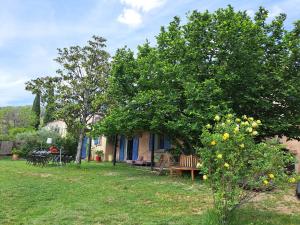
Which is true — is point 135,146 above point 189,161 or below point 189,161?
above

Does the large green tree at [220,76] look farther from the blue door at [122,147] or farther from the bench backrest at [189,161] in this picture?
the blue door at [122,147]

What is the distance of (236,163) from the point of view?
689 cm

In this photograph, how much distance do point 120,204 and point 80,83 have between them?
1247 centimetres

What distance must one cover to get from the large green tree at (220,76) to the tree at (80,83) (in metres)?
6.03

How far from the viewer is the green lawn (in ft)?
25.8

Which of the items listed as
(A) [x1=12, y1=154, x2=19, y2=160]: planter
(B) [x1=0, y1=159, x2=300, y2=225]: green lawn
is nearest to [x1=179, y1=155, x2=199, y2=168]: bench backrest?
(B) [x1=0, y1=159, x2=300, y2=225]: green lawn

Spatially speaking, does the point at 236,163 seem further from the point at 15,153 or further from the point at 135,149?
the point at 15,153

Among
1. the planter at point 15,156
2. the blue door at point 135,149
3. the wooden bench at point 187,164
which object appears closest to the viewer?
the wooden bench at point 187,164

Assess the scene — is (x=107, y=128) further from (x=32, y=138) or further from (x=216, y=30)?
(x=32, y=138)

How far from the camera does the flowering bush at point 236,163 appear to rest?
676 cm

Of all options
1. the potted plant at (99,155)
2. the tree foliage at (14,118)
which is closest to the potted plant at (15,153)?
the potted plant at (99,155)

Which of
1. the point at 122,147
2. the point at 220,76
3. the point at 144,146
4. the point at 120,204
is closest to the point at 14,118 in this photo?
the point at 122,147

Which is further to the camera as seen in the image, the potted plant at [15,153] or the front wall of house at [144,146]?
the potted plant at [15,153]

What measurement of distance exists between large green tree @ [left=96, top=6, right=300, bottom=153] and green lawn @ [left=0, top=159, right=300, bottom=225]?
2.81 meters
